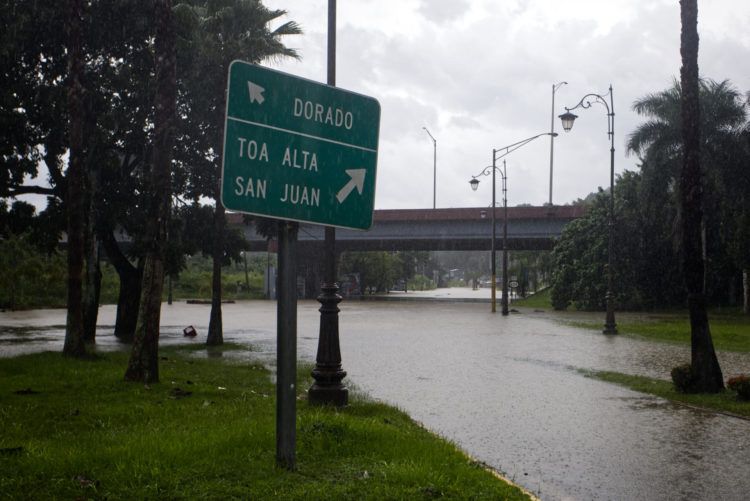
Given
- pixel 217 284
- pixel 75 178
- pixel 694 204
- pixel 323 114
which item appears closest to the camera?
pixel 323 114

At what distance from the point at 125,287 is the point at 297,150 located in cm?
1859

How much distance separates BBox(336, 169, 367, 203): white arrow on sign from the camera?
4.58 meters

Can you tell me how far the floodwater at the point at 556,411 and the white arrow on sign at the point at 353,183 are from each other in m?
2.80

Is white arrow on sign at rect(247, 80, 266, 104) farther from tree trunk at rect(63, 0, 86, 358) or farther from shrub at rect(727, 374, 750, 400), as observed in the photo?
tree trunk at rect(63, 0, 86, 358)

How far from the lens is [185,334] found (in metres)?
21.4

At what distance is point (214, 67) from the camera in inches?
732

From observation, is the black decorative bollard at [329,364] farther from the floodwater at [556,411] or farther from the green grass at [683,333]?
the green grass at [683,333]

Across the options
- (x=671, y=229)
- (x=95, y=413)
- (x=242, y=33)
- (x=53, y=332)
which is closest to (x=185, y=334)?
(x=53, y=332)

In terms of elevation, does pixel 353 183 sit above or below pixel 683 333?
above

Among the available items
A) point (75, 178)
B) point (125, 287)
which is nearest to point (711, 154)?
point (125, 287)

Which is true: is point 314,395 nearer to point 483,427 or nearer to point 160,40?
point 483,427

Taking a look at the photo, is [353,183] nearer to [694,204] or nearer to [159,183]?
[159,183]

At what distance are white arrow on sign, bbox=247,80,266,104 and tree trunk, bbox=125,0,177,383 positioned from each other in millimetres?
6235

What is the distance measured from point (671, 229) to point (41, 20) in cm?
3389
